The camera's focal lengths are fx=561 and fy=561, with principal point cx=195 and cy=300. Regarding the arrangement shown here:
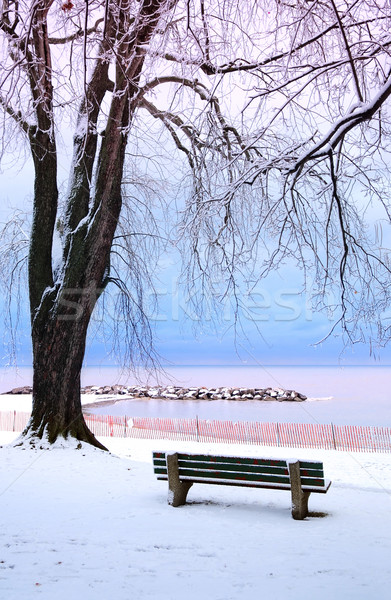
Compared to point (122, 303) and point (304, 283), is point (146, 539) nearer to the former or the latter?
point (304, 283)

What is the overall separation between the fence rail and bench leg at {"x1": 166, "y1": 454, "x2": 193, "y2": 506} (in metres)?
11.5

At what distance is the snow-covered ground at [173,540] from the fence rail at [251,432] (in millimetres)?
9076

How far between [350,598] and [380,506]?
3504 mm

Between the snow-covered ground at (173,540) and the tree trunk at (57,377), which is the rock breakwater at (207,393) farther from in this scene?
the snow-covered ground at (173,540)

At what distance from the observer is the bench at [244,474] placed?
20.0ft

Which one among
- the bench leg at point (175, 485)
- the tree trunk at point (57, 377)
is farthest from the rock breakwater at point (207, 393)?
the bench leg at point (175, 485)

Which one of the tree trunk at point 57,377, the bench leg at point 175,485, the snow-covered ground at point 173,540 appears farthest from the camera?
the tree trunk at point 57,377

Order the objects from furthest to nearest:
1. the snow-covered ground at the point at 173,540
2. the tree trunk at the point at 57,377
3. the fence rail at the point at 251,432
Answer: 1. the fence rail at the point at 251,432
2. the tree trunk at the point at 57,377
3. the snow-covered ground at the point at 173,540

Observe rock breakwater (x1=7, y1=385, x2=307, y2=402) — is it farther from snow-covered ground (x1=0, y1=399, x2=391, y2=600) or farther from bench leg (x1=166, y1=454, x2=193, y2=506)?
bench leg (x1=166, y1=454, x2=193, y2=506)

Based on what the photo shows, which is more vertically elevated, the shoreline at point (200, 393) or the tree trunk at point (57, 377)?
the tree trunk at point (57, 377)

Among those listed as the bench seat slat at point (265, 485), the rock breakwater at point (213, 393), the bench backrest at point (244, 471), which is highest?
the bench backrest at point (244, 471)

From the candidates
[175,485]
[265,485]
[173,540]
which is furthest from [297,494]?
[173,540]

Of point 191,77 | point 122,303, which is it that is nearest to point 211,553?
point 191,77

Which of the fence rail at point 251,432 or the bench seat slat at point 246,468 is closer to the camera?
the bench seat slat at point 246,468
